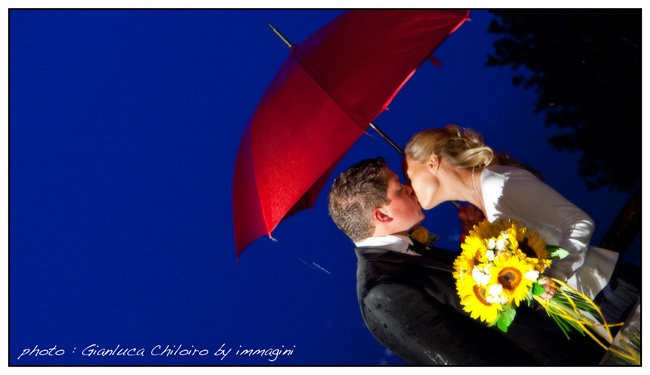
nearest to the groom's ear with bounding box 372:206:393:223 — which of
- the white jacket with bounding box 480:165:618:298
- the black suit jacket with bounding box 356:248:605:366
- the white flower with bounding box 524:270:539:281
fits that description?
the black suit jacket with bounding box 356:248:605:366

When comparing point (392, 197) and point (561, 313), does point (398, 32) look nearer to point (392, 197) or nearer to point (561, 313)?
point (392, 197)

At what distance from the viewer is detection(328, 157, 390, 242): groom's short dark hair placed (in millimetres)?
2312

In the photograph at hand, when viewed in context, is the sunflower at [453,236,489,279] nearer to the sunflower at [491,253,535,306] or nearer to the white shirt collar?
the sunflower at [491,253,535,306]

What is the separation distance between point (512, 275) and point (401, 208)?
638 mm

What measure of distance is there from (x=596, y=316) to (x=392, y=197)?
83cm

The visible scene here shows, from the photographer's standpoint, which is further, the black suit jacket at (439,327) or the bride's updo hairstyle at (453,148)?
the bride's updo hairstyle at (453,148)

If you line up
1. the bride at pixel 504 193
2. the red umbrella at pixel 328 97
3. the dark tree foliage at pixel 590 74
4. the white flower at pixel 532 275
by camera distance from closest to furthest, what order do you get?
the white flower at pixel 532 275 < the bride at pixel 504 193 < the red umbrella at pixel 328 97 < the dark tree foliage at pixel 590 74

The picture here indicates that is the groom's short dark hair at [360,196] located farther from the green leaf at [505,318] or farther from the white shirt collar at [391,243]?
the green leaf at [505,318]

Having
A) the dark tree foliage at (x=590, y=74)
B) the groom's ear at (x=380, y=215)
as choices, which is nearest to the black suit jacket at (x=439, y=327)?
the groom's ear at (x=380, y=215)

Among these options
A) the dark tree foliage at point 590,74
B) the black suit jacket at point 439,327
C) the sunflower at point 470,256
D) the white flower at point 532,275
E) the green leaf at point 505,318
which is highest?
the dark tree foliage at point 590,74

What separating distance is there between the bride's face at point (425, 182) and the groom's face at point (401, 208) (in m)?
0.04

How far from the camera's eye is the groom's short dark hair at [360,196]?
7.59 feet

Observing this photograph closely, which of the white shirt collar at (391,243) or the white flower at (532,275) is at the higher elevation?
the white flower at (532,275)
